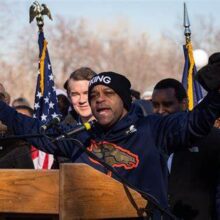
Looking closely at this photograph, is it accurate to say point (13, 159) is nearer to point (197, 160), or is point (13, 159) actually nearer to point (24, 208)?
point (197, 160)

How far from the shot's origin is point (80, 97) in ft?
24.9

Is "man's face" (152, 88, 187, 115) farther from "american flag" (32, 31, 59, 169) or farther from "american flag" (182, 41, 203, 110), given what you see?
"american flag" (32, 31, 59, 169)

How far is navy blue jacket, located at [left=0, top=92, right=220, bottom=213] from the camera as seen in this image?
518 cm

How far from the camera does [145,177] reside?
5246 mm

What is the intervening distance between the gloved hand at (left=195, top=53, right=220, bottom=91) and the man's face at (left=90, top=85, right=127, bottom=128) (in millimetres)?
783

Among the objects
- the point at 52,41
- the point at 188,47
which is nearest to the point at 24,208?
the point at 188,47

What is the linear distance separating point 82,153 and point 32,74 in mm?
49097

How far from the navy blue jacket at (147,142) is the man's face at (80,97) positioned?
1.76 meters

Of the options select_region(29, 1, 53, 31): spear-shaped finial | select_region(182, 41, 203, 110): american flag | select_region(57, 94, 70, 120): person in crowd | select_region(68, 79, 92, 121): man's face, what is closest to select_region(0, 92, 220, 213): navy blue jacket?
select_region(68, 79, 92, 121): man's face

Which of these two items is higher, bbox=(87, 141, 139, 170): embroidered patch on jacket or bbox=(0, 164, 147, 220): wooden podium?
bbox=(87, 141, 139, 170): embroidered patch on jacket

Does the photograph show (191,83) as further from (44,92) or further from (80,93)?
(80,93)

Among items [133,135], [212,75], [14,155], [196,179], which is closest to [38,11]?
[14,155]

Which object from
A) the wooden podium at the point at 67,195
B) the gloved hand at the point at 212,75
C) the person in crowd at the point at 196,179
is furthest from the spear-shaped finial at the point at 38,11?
the wooden podium at the point at 67,195

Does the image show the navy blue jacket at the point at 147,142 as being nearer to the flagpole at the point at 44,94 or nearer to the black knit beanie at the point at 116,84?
the black knit beanie at the point at 116,84
